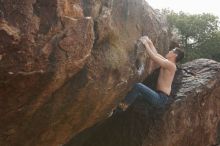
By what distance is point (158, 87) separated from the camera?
10344mm

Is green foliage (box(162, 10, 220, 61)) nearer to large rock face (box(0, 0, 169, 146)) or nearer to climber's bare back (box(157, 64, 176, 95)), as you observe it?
climber's bare back (box(157, 64, 176, 95))

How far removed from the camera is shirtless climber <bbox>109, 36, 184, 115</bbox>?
32.2ft

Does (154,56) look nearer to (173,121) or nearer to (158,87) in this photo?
(158,87)

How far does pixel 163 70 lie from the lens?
1051 cm

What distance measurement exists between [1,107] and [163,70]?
5279mm

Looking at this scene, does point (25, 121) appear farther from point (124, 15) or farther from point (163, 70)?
point (163, 70)

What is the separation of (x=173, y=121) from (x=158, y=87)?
1.29 metres

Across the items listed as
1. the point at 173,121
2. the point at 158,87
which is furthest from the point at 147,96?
the point at 173,121

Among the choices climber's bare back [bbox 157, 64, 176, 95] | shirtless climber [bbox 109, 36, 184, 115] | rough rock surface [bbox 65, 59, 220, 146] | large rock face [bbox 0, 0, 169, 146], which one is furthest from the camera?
rough rock surface [bbox 65, 59, 220, 146]

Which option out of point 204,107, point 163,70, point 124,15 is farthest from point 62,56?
point 204,107

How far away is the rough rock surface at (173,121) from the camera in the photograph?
10641 mm

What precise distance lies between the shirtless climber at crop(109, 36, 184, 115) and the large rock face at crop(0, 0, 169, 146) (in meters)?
0.29

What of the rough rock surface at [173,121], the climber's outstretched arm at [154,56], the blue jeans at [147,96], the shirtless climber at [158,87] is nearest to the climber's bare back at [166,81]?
the shirtless climber at [158,87]

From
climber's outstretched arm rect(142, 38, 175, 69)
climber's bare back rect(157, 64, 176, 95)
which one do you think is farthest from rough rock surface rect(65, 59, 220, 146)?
climber's outstretched arm rect(142, 38, 175, 69)
